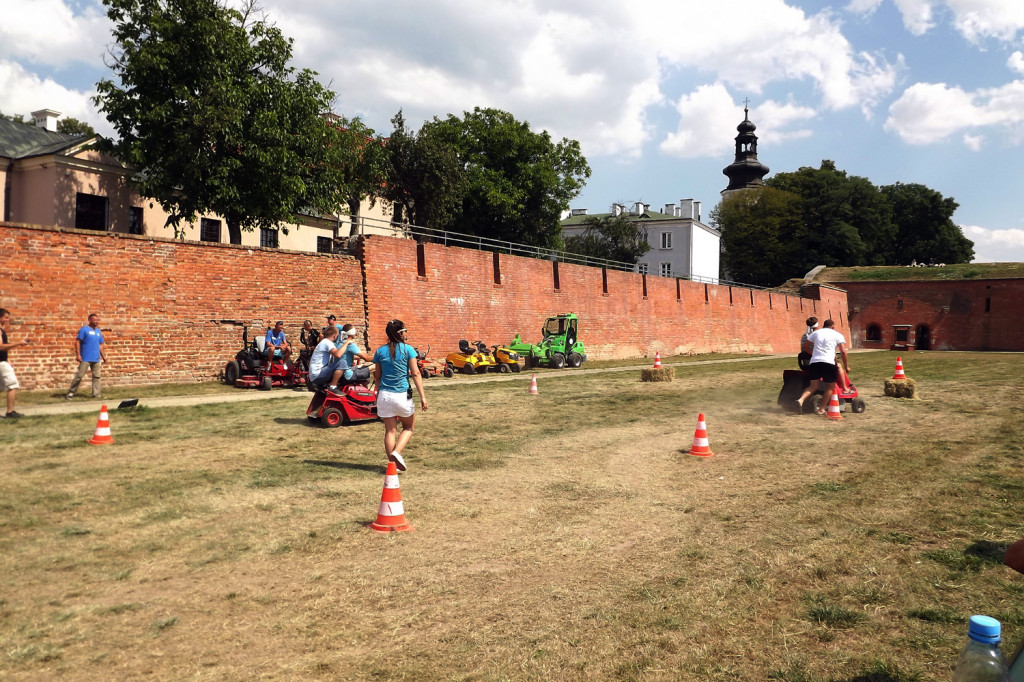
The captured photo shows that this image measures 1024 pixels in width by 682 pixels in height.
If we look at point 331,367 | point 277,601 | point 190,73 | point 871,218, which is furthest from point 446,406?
point 871,218

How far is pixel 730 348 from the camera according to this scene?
47.2m

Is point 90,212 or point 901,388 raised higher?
point 90,212

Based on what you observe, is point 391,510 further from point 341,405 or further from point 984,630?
point 341,405

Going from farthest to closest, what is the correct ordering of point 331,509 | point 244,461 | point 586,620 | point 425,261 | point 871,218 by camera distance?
point 871,218, point 425,261, point 244,461, point 331,509, point 586,620

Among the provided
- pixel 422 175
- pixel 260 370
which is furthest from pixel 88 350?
pixel 422 175

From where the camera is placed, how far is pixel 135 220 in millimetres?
27859

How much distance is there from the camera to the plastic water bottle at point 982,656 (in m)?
2.18

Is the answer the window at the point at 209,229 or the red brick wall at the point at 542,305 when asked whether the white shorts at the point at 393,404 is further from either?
the window at the point at 209,229

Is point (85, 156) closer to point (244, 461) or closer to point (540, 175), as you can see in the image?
point (244, 461)

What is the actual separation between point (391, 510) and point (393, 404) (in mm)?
2050

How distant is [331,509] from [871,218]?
77.4 metres

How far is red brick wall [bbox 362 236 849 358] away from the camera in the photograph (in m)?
24.6

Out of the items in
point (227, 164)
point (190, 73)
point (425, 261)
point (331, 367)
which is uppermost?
point (190, 73)

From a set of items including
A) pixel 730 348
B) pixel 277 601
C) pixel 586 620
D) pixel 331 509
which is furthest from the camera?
pixel 730 348
